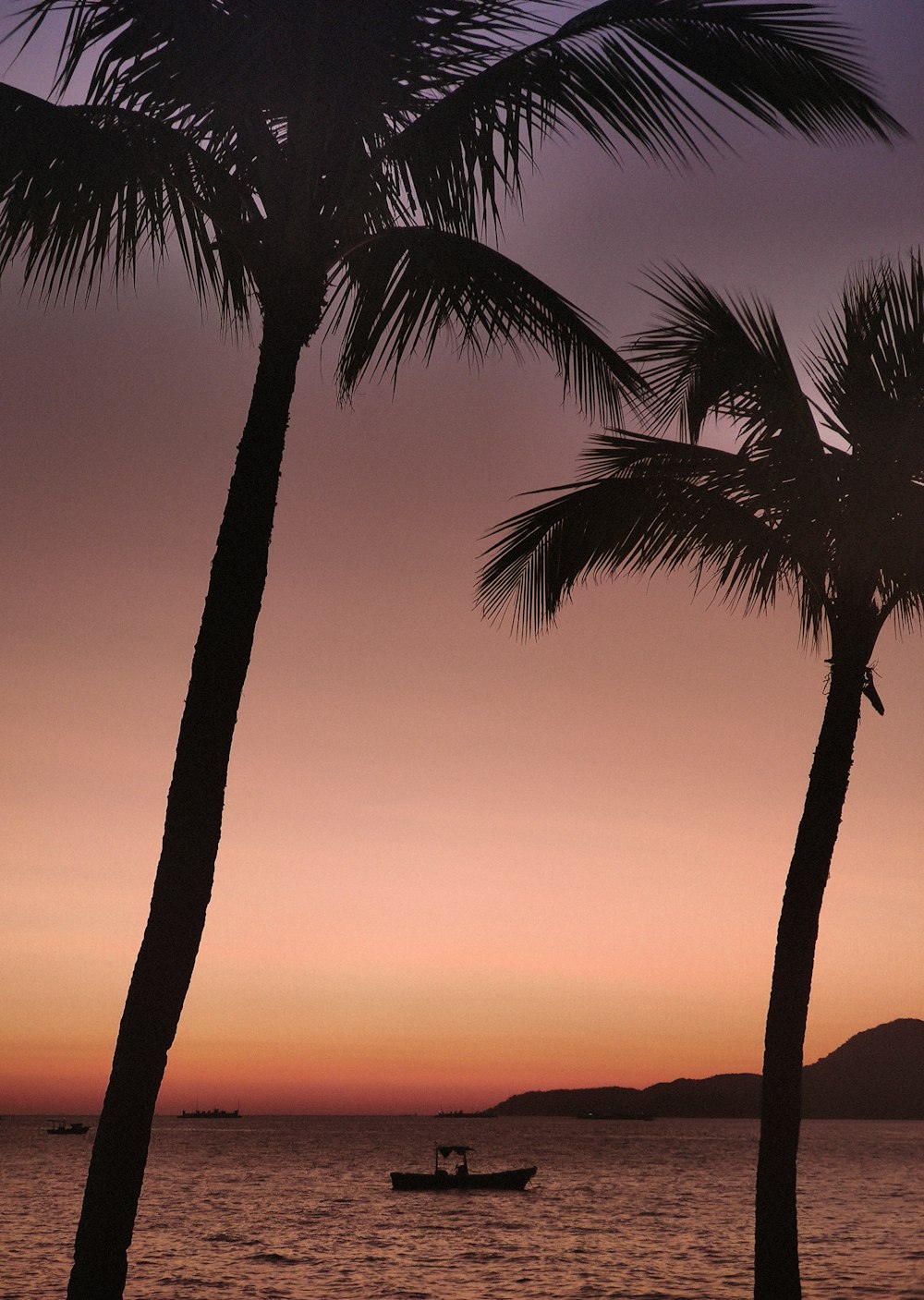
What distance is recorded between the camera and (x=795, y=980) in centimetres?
911

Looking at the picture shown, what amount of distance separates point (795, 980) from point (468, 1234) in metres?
54.7

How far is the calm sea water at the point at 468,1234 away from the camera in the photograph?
39656 millimetres

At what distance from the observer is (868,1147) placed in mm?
168250

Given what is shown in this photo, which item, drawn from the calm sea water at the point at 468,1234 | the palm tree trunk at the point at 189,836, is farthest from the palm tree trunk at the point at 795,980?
the calm sea water at the point at 468,1234

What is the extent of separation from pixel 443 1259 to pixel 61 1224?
22.7 metres

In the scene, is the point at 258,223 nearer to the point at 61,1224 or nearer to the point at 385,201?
the point at 385,201

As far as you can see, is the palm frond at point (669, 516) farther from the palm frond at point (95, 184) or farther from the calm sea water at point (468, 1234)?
the calm sea water at point (468, 1234)

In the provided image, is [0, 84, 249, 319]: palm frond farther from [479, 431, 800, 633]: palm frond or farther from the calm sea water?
the calm sea water

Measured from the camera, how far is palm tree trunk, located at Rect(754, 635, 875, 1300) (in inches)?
347

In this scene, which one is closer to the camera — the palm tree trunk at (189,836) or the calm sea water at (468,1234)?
the palm tree trunk at (189,836)

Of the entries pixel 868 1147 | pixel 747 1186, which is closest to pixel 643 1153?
pixel 868 1147

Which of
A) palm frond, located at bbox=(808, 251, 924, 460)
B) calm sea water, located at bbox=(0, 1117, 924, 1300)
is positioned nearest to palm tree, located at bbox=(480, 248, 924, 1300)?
palm frond, located at bbox=(808, 251, 924, 460)

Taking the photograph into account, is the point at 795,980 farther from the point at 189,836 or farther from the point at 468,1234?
the point at 468,1234

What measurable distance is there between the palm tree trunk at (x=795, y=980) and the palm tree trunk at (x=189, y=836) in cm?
478
